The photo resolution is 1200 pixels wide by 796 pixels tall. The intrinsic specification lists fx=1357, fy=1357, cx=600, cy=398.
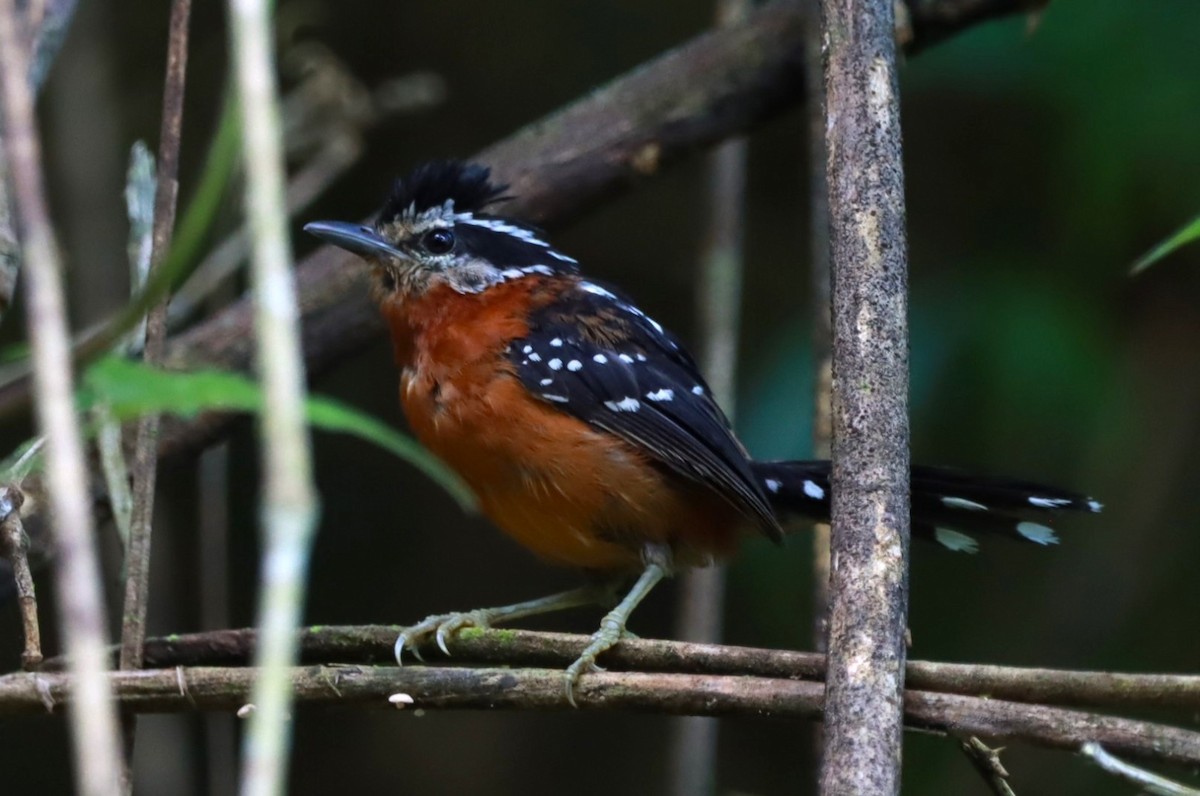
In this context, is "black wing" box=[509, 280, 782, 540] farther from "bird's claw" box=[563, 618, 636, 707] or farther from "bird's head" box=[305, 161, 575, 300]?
"bird's claw" box=[563, 618, 636, 707]

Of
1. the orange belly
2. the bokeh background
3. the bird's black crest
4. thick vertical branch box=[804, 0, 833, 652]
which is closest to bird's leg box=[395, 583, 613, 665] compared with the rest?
the orange belly

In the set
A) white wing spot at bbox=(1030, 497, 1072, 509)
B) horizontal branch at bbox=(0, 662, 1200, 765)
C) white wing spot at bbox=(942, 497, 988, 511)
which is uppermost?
white wing spot at bbox=(942, 497, 988, 511)

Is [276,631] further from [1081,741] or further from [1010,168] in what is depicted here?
[1010,168]

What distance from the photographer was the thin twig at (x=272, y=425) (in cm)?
111

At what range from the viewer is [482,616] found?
3645 millimetres

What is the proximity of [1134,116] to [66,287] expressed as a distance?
13.8 ft

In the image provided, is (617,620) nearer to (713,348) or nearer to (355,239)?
(355,239)

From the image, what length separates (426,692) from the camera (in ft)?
7.91

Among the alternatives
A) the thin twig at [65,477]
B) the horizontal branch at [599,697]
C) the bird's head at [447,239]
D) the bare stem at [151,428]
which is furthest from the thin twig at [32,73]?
the thin twig at [65,477]

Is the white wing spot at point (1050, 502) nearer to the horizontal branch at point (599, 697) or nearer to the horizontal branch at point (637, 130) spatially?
the horizontal branch at point (599, 697)

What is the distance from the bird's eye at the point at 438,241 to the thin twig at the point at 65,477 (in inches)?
110

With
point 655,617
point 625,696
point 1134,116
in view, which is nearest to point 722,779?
point 655,617

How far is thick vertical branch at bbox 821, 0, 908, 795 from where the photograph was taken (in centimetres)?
212

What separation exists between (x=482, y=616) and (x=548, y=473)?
1.42ft
